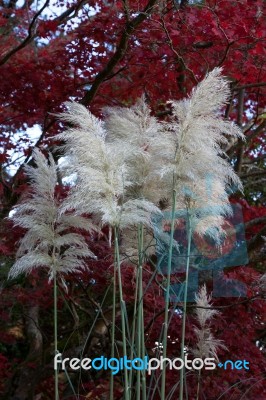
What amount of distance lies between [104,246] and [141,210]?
149 centimetres

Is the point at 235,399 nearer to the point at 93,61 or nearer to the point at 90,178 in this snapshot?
the point at 90,178

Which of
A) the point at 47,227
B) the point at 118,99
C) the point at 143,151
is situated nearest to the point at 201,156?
the point at 143,151

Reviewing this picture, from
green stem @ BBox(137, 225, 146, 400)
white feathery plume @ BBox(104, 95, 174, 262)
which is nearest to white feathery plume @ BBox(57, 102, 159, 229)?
white feathery plume @ BBox(104, 95, 174, 262)

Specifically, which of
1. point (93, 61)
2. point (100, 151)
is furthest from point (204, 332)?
point (93, 61)

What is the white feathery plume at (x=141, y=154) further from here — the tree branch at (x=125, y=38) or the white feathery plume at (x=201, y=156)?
the tree branch at (x=125, y=38)

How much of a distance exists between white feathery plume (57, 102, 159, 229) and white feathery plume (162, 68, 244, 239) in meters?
0.18

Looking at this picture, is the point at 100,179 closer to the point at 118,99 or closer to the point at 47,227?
the point at 47,227

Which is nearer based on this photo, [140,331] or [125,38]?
[140,331]

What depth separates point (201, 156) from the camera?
273 cm

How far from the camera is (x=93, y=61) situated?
4715 millimetres

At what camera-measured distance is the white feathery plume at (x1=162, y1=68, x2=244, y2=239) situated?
8.94ft

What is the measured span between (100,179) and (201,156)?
17.1 inches

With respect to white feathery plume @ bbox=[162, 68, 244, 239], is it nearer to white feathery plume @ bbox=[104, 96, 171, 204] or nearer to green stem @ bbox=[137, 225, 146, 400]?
white feathery plume @ bbox=[104, 96, 171, 204]

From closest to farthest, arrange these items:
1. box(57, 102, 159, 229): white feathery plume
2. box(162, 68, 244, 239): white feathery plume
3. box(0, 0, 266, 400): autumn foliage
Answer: box(57, 102, 159, 229): white feathery plume
box(162, 68, 244, 239): white feathery plume
box(0, 0, 266, 400): autumn foliage
